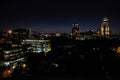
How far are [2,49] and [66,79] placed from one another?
126 feet

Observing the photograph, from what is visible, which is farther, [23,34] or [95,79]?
[23,34]

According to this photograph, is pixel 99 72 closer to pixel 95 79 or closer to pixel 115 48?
pixel 95 79

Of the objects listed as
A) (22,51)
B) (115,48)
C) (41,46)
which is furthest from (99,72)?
(41,46)

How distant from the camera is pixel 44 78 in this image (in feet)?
69.4

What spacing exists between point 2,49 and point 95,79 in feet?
129

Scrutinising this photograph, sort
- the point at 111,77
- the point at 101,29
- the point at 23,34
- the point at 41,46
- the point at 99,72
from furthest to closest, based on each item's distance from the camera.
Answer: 1. the point at 101,29
2. the point at 23,34
3. the point at 41,46
4. the point at 99,72
5. the point at 111,77

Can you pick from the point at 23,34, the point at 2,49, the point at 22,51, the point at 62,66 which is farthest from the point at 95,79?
the point at 23,34

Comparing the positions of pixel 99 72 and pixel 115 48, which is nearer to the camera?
pixel 99 72

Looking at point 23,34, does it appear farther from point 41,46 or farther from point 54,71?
point 54,71

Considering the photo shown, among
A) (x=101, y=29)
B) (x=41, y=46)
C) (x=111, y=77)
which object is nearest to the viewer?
(x=111, y=77)

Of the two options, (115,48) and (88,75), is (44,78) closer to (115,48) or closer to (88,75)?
(88,75)

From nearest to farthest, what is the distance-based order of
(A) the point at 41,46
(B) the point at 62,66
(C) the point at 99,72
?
1. (C) the point at 99,72
2. (B) the point at 62,66
3. (A) the point at 41,46

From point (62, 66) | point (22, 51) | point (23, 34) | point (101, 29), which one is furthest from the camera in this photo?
point (101, 29)

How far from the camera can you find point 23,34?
123 metres
